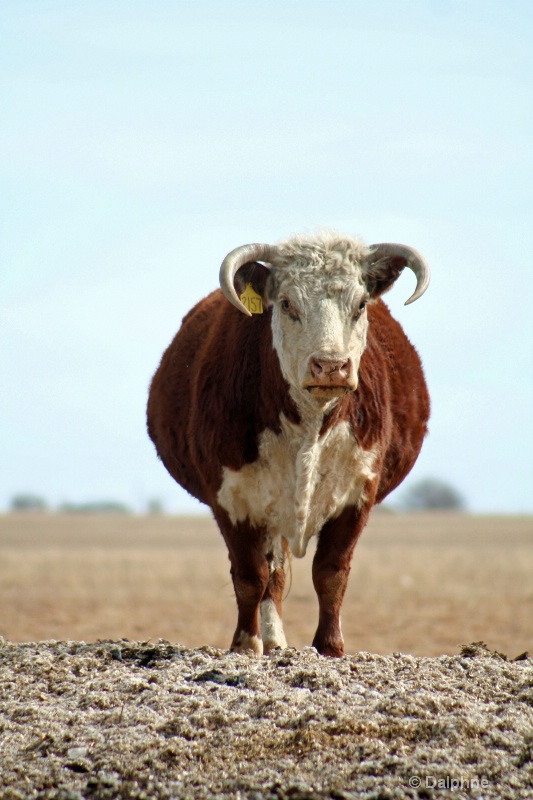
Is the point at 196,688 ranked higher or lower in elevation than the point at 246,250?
lower

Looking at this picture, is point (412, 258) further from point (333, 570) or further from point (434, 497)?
point (434, 497)

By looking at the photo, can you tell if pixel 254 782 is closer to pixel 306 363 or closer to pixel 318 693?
pixel 318 693

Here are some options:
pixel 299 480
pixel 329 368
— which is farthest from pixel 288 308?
pixel 299 480

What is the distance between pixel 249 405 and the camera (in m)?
8.17

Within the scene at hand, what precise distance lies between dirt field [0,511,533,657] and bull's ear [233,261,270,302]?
6257mm

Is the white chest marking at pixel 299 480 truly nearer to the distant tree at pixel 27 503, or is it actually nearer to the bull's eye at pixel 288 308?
the bull's eye at pixel 288 308

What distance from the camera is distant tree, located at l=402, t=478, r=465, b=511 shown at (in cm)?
13675

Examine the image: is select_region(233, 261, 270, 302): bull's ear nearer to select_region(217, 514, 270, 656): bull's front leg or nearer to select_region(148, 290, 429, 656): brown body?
select_region(148, 290, 429, 656): brown body

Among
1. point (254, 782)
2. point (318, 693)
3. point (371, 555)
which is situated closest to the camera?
point (254, 782)

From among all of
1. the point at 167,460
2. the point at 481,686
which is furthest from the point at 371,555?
the point at 481,686

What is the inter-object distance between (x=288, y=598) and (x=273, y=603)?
1930 cm

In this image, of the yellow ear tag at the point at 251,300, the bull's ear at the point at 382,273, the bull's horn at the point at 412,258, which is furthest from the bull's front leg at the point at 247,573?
the bull's horn at the point at 412,258

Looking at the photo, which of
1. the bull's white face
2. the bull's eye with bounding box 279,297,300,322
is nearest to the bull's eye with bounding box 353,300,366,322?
the bull's white face

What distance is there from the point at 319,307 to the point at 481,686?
263 centimetres
